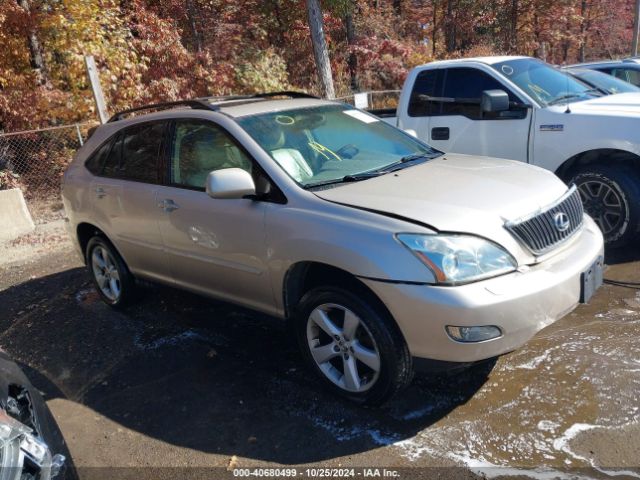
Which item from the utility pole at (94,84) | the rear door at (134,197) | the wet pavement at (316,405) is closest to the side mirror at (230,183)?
the rear door at (134,197)

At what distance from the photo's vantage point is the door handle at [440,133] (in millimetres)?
6180

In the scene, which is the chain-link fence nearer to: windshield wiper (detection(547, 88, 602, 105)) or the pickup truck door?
the pickup truck door

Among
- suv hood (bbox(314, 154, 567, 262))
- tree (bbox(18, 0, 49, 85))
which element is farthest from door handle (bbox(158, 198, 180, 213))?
tree (bbox(18, 0, 49, 85))

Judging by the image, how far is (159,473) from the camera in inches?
115

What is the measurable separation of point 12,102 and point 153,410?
8571 millimetres

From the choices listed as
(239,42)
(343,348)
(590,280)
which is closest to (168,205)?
(343,348)

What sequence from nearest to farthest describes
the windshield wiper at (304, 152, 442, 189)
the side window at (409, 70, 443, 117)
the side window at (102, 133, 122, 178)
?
the windshield wiper at (304, 152, 442, 189)
the side window at (102, 133, 122, 178)
the side window at (409, 70, 443, 117)

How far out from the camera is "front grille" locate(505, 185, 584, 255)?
3.04 metres

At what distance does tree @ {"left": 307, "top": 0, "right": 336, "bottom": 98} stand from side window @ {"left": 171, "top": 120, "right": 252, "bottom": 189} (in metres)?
9.73

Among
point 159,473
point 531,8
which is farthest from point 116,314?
point 531,8

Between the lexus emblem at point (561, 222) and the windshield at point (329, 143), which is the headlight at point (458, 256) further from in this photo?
the windshield at point (329, 143)

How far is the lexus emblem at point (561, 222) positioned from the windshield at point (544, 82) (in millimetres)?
2561

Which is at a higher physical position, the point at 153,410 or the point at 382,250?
the point at 382,250

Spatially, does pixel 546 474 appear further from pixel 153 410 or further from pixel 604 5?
pixel 604 5
